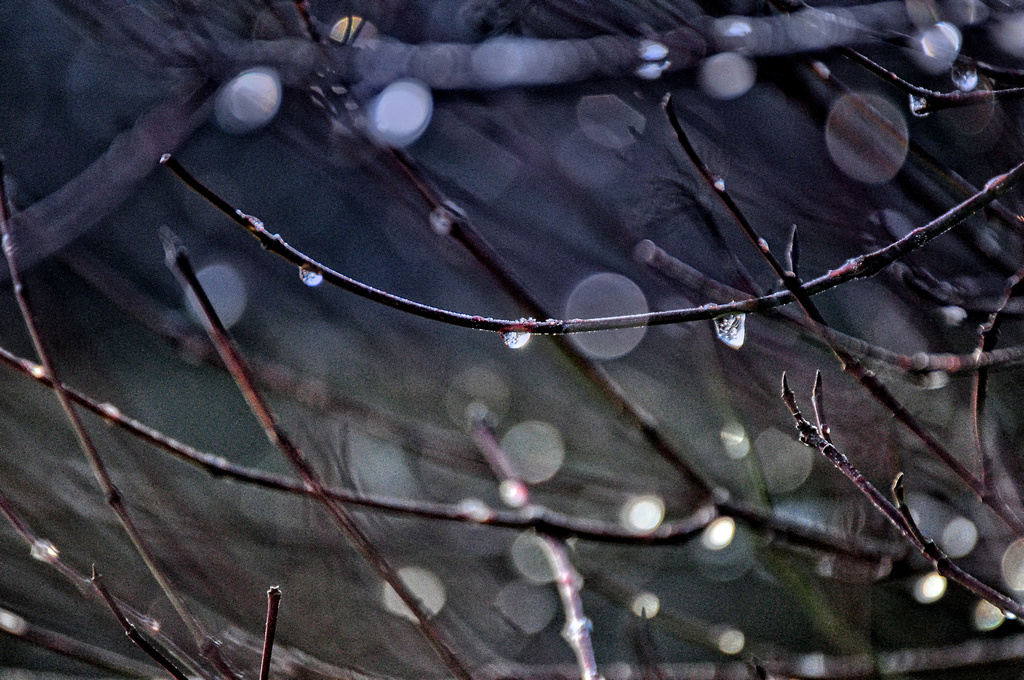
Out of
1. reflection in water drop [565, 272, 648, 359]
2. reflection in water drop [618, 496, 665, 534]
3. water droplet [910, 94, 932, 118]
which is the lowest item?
water droplet [910, 94, 932, 118]

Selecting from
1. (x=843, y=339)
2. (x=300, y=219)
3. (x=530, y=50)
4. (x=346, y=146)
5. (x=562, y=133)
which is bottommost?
(x=843, y=339)

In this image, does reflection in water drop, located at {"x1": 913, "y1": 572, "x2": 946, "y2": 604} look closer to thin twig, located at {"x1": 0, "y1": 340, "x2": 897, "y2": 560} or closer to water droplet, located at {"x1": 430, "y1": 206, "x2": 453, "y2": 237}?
thin twig, located at {"x1": 0, "y1": 340, "x2": 897, "y2": 560}

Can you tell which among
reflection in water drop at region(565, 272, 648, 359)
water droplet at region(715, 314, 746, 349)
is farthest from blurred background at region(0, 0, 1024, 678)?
reflection in water drop at region(565, 272, 648, 359)

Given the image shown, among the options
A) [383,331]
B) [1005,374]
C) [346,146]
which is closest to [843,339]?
[346,146]

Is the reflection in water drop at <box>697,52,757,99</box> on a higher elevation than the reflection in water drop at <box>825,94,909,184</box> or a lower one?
higher

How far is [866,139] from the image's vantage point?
51.4 inches

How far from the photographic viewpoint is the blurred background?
3.89 feet

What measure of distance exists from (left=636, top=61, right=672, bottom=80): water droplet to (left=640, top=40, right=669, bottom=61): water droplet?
2 centimetres

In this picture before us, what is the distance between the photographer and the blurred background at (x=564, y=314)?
118 cm

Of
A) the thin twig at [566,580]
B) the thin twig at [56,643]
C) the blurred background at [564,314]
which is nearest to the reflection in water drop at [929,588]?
the blurred background at [564,314]

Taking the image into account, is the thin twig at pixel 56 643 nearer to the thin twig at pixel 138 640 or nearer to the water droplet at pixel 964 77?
the thin twig at pixel 138 640

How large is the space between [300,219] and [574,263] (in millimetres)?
3304

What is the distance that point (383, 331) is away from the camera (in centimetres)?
197

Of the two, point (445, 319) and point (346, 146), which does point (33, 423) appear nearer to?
point (346, 146)
